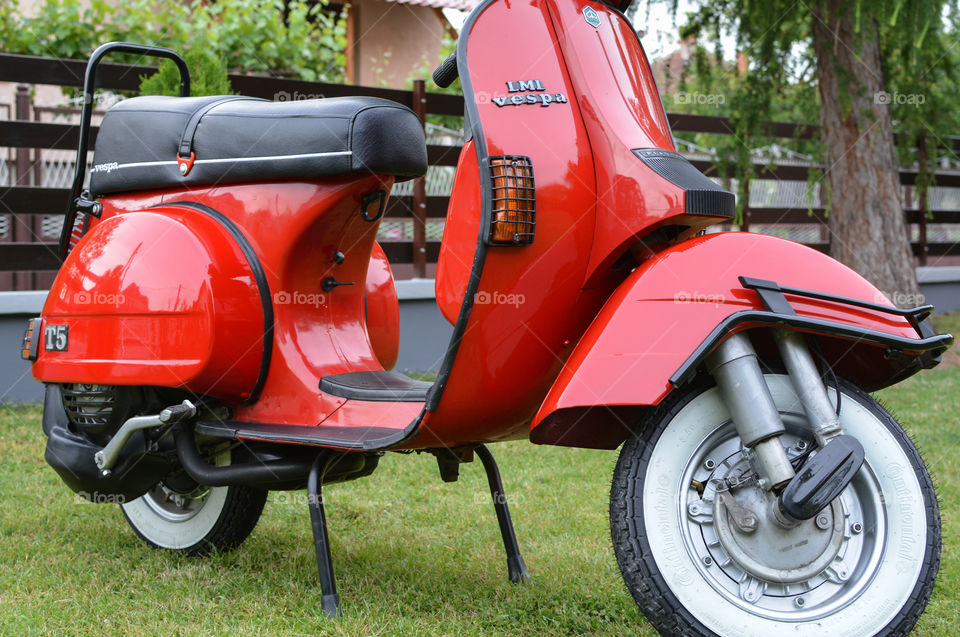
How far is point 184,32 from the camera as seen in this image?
7.14m

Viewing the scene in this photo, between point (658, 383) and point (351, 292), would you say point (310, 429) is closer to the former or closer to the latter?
point (351, 292)

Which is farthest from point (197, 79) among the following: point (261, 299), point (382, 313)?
point (261, 299)

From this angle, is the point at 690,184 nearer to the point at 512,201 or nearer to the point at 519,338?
the point at 512,201

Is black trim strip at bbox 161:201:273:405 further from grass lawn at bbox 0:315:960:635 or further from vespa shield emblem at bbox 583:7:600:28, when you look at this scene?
vespa shield emblem at bbox 583:7:600:28

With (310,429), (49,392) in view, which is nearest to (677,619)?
(310,429)

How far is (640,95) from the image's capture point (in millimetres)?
2207

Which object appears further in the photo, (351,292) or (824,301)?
(351,292)

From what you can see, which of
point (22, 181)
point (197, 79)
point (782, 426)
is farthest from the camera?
point (22, 181)

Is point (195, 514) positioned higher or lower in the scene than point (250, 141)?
lower

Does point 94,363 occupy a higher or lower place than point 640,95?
lower

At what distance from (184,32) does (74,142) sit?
178 centimetres

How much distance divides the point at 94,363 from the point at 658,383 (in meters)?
1.55

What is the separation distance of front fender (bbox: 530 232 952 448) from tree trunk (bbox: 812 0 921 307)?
5.75 metres

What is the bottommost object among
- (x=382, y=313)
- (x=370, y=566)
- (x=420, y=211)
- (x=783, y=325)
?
(x=370, y=566)
